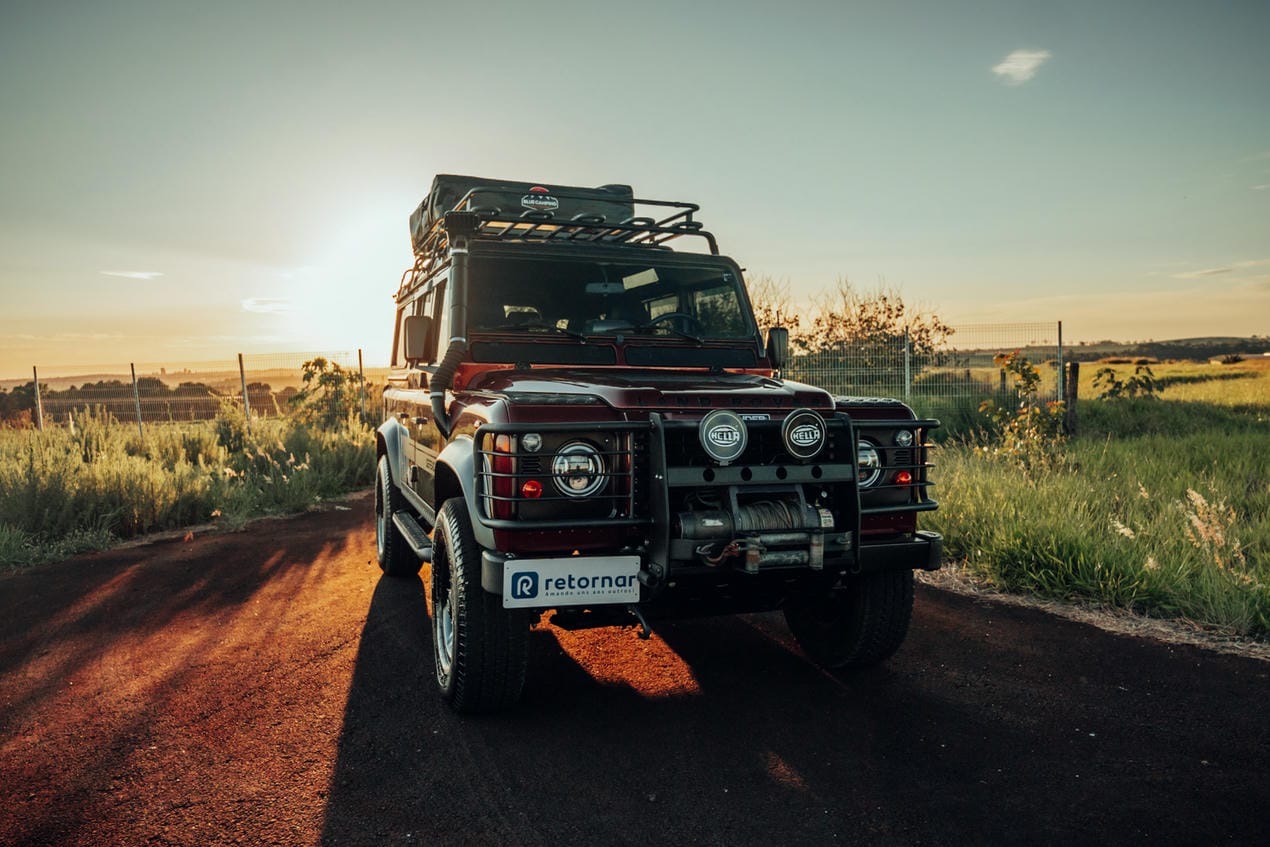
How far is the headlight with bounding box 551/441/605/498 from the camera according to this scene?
3338 millimetres

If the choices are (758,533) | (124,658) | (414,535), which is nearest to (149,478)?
(124,658)

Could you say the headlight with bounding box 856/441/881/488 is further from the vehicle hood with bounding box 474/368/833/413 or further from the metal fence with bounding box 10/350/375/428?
the metal fence with bounding box 10/350/375/428

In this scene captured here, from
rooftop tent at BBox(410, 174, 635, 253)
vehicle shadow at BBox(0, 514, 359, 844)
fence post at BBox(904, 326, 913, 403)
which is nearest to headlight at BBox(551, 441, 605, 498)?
vehicle shadow at BBox(0, 514, 359, 844)

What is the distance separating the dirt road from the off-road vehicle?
411 millimetres

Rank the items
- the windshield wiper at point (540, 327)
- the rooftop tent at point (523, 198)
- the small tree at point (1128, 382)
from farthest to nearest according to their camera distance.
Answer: the small tree at point (1128, 382) < the rooftop tent at point (523, 198) < the windshield wiper at point (540, 327)

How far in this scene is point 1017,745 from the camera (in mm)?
3469

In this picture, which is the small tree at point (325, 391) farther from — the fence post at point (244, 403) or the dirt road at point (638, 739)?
the dirt road at point (638, 739)

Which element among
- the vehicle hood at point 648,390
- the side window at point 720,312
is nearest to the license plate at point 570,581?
the vehicle hood at point 648,390

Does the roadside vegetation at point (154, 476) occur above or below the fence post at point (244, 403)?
below

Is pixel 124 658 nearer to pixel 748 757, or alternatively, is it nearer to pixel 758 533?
pixel 748 757

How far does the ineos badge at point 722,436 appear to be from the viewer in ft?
10.9

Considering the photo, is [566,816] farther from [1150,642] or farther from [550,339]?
[1150,642]

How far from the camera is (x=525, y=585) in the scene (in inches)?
129

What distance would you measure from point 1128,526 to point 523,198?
506 centimetres
